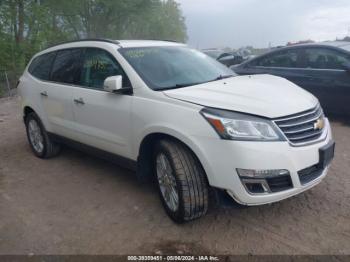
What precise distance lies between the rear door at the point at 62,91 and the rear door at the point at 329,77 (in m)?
4.01

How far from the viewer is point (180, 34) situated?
55656 mm

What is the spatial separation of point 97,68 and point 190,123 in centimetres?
169

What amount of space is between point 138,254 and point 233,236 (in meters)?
0.83

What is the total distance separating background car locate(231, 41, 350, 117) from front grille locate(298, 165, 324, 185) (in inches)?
132

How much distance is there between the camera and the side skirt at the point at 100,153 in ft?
12.7

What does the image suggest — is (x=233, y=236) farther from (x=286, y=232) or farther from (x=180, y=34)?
(x=180, y=34)

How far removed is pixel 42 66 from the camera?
540cm

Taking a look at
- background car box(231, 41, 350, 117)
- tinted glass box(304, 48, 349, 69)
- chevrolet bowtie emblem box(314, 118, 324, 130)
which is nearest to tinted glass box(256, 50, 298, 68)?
background car box(231, 41, 350, 117)

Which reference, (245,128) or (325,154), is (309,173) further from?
(245,128)

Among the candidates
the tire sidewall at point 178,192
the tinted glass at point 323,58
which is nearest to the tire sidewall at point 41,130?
the tire sidewall at point 178,192

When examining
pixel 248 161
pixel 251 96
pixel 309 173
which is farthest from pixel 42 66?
pixel 309 173

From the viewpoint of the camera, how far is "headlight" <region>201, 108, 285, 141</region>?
9.48 ft

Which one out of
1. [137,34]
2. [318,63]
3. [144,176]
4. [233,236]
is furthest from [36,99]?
[137,34]

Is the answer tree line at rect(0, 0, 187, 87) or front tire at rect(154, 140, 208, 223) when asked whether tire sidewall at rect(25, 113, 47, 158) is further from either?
tree line at rect(0, 0, 187, 87)
